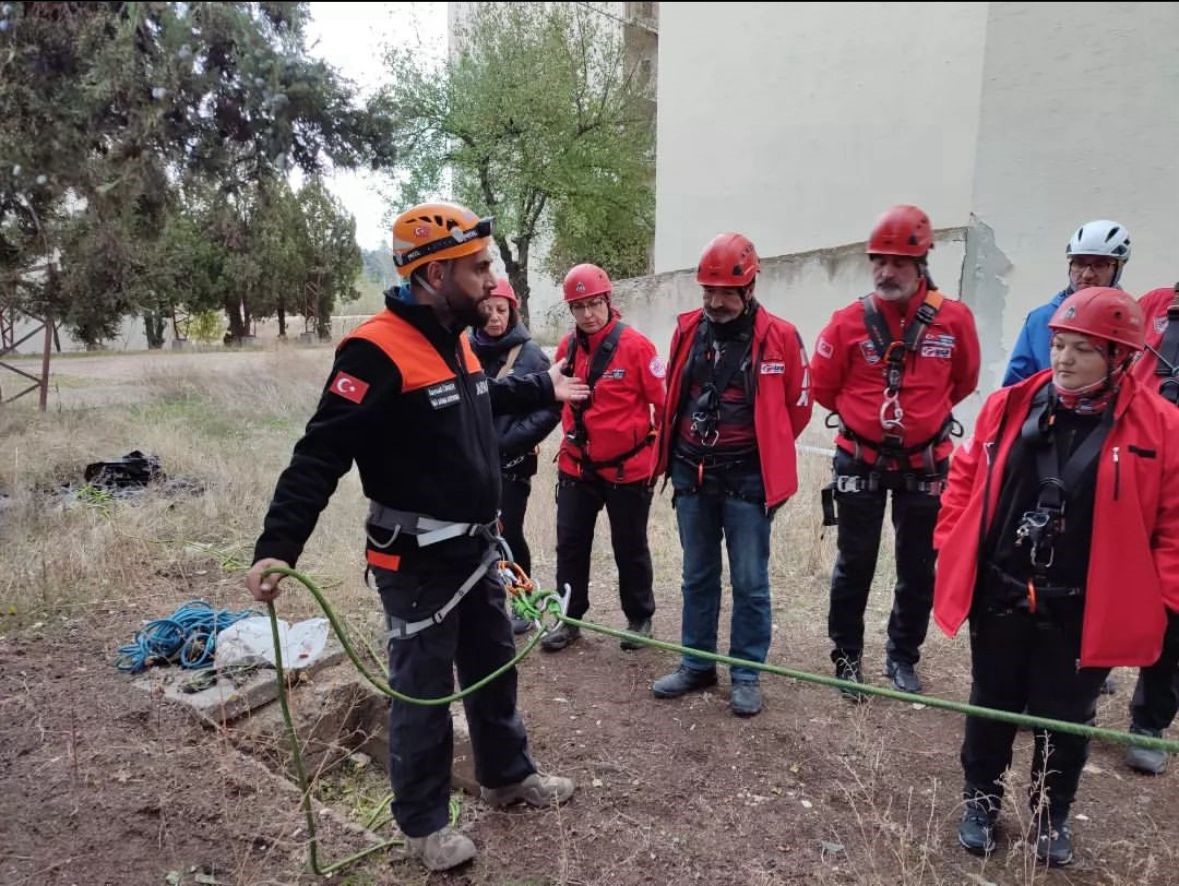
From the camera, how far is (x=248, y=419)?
42.8 ft

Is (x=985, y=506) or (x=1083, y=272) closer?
(x=985, y=506)

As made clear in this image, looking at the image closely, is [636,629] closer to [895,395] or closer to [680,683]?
[680,683]

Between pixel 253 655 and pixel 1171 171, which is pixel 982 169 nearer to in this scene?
pixel 1171 171

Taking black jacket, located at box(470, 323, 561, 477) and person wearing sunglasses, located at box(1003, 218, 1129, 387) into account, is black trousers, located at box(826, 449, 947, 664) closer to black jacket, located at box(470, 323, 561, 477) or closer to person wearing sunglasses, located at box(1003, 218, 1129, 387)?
person wearing sunglasses, located at box(1003, 218, 1129, 387)

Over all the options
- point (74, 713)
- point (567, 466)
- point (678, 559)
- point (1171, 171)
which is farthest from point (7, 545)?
point (1171, 171)

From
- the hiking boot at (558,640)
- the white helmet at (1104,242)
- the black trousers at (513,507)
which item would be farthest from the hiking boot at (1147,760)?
the black trousers at (513,507)

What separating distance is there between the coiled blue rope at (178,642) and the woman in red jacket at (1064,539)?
3456 mm

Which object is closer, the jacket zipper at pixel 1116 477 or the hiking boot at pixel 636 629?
the jacket zipper at pixel 1116 477

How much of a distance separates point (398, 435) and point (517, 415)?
1786mm

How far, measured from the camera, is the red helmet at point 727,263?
358 cm

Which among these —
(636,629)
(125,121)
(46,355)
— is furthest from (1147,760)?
(46,355)

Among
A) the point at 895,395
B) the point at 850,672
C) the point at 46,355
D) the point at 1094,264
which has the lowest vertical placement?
the point at 850,672

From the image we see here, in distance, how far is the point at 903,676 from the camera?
406cm

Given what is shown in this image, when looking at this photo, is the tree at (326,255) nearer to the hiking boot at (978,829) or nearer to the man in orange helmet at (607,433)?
the man in orange helmet at (607,433)
